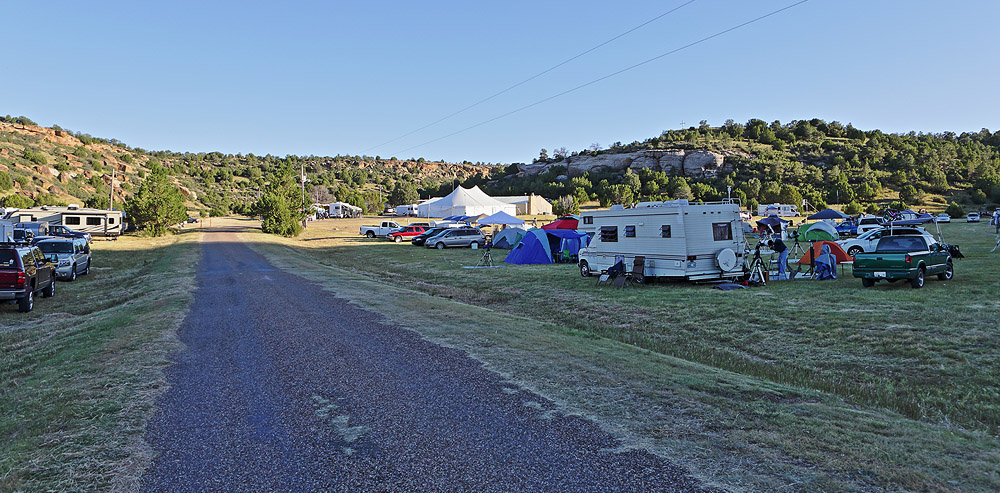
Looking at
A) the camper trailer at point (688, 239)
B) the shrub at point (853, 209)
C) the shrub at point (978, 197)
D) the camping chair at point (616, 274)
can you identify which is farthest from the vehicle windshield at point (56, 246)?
the shrub at point (978, 197)

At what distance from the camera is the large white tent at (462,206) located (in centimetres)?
6731

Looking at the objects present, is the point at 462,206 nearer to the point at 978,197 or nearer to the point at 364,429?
the point at 364,429

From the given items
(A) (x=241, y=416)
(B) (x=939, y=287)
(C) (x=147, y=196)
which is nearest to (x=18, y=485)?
(A) (x=241, y=416)

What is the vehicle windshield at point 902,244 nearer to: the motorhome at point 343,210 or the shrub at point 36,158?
the motorhome at point 343,210

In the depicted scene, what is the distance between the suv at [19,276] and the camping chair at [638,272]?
15453 mm

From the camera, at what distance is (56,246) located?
20.7 m

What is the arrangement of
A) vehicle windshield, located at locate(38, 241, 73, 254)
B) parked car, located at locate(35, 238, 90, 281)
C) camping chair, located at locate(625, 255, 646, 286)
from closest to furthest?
camping chair, located at locate(625, 255, 646, 286) < parked car, located at locate(35, 238, 90, 281) < vehicle windshield, located at locate(38, 241, 73, 254)

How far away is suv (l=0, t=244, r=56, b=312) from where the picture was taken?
13.8 meters

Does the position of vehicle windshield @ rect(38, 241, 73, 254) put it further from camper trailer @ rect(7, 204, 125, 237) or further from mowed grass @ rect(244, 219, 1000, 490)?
camper trailer @ rect(7, 204, 125, 237)

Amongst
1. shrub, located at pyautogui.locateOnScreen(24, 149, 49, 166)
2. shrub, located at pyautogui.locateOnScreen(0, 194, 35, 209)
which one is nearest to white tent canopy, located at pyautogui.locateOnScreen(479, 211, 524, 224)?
shrub, located at pyautogui.locateOnScreen(0, 194, 35, 209)

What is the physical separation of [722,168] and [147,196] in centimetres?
8515

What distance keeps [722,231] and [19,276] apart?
1794 cm

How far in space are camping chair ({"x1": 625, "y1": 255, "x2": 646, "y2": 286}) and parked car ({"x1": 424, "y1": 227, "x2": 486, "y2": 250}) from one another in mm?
19527

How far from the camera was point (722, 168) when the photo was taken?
10088 centimetres
